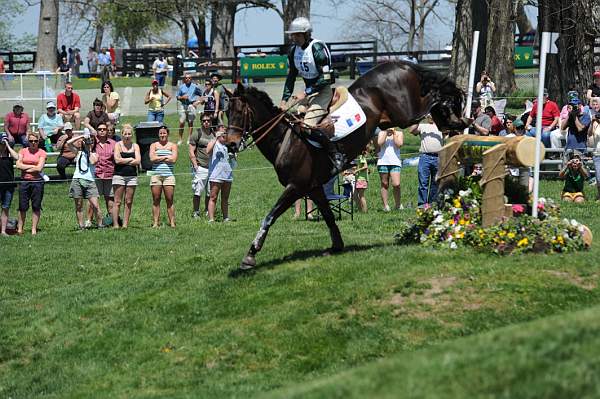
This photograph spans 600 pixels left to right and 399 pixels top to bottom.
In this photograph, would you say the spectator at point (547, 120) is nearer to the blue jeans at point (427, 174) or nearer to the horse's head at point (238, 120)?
the blue jeans at point (427, 174)

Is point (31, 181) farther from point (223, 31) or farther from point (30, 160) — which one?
point (223, 31)

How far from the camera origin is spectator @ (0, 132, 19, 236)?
68.7ft

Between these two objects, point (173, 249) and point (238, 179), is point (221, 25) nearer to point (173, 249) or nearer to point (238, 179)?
point (238, 179)

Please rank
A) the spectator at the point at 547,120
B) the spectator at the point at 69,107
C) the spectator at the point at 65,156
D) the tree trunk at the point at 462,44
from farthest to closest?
the tree trunk at the point at 462,44
the spectator at the point at 69,107
the spectator at the point at 65,156
the spectator at the point at 547,120

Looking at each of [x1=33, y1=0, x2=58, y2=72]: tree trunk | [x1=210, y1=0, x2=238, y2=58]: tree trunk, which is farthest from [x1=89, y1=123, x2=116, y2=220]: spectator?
[x1=210, y1=0, x2=238, y2=58]: tree trunk

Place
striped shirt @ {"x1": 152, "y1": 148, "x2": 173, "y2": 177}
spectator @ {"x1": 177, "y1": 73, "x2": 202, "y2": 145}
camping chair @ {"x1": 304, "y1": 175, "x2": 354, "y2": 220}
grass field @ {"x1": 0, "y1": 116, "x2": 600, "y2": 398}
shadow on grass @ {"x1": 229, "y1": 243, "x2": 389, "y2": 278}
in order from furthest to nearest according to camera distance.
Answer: spectator @ {"x1": 177, "y1": 73, "x2": 202, "y2": 145} → striped shirt @ {"x1": 152, "y1": 148, "x2": 173, "y2": 177} → camping chair @ {"x1": 304, "y1": 175, "x2": 354, "y2": 220} → shadow on grass @ {"x1": 229, "y1": 243, "x2": 389, "y2": 278} → grass field @ {"x1": 0, "y1": 116, "x2": 600, "y2": 398}

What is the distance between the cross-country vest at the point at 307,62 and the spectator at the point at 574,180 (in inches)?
358

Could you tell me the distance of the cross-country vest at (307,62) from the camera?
1421 cm

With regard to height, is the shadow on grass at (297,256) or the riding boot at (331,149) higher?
the riding boot at (331,149)

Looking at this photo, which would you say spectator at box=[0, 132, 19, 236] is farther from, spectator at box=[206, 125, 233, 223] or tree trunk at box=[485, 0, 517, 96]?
tree trunk at box=[485, 0, 517, 96]

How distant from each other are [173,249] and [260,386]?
7.98 metres

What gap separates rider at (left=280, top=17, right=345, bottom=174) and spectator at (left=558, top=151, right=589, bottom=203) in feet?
28.7

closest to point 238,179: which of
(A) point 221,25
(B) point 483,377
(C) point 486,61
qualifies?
(C) point 486,61

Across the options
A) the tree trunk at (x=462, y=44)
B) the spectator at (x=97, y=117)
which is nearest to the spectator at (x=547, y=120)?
the tree trunk at (x=462, y=44)
